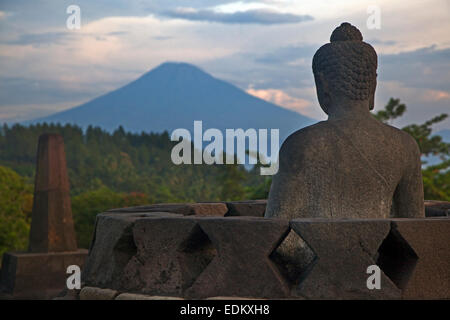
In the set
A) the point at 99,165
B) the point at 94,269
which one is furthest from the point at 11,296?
the point at 99,165

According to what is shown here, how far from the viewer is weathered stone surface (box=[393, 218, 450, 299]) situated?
4484 mm

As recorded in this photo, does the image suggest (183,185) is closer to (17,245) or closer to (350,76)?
(17,245)

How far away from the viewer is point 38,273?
14492 millimetres

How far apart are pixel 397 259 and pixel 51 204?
10648mm

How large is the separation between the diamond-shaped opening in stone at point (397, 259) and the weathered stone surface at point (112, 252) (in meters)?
1.89

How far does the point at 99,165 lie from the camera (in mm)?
63219

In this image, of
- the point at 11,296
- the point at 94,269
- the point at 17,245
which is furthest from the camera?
the point at 17,245

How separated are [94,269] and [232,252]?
1.41 meters

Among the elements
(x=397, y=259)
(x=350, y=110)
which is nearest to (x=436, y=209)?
(x=350, y=110)

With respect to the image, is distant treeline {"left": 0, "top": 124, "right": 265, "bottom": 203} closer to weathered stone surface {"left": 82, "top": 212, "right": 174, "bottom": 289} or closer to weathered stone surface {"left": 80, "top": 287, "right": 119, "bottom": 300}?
weathered stone surface {"left": 82, "top": 212, "right": 174, "bottom": 289}

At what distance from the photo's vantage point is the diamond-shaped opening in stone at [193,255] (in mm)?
4883

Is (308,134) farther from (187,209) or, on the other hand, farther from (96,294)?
(187,209)

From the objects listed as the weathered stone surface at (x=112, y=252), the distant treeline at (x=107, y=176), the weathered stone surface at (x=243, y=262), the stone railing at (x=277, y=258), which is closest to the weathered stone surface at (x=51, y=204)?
the weathered stone surface at (x=112, y=252)

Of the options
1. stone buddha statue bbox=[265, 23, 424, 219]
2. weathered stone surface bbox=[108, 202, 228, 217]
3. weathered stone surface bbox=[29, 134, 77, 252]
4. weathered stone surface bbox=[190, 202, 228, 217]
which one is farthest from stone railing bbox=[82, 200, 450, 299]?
weathered stone surface bbox=[29, 134, 77, 252]
